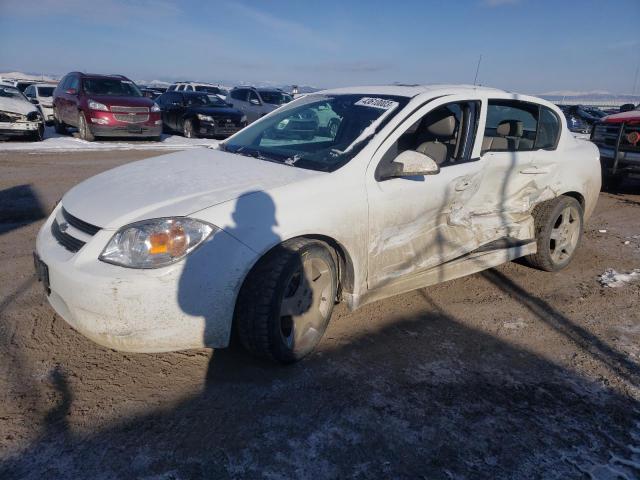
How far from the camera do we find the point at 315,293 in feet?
10.6

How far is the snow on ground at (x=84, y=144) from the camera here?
1230 cm

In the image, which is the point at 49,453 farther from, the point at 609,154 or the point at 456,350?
the point at 609,154

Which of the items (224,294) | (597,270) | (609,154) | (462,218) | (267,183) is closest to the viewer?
(224,294)

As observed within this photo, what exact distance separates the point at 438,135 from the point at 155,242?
8.25 feet

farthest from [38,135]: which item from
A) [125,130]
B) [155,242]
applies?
[155,242]

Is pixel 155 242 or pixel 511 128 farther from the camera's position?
pixel 511 128

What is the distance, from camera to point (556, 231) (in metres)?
4.93

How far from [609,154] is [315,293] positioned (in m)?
8.39

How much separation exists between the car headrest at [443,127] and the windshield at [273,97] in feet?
55.4

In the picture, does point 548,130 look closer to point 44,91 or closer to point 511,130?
point 511,130

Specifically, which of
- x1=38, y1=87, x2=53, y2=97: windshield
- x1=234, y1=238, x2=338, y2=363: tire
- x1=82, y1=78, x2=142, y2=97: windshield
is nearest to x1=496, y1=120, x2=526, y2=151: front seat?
x1=234, y1=238, x2=338, y2=363: tire

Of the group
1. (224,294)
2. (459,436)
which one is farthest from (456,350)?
(224,294)

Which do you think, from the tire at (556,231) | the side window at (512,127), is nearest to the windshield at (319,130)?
the side window at (512,127)

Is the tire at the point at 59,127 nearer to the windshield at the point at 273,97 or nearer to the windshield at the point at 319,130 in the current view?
the windshield at the point at 273,97
